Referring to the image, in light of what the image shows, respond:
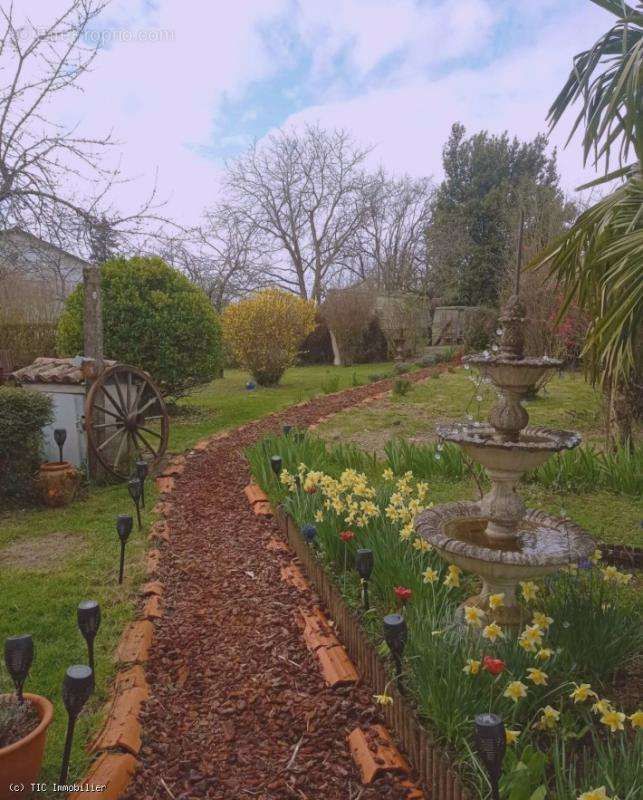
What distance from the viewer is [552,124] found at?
4.57 m

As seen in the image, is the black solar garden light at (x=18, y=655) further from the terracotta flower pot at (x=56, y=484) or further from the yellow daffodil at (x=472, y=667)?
the terracotta flower pot at (x=56, y=484)

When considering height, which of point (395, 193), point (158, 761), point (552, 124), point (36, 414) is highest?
point (395, 193)

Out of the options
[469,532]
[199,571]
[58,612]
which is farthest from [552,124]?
[58,612]

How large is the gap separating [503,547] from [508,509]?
0.65ft

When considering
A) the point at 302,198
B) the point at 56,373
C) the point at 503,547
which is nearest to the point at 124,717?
the point at 503,547

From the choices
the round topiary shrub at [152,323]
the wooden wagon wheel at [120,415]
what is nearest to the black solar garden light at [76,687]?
the wooden wagon wheel at [120,415]

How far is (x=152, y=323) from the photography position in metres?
7.83

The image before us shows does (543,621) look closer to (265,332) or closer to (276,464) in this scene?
(276,464)

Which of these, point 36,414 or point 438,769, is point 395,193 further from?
point 438,769

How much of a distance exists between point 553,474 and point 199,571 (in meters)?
3.09

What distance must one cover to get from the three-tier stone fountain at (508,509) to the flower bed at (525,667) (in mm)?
146

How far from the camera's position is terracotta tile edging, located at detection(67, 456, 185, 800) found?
1.77 metres

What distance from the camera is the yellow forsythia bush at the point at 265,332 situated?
39.9 feet

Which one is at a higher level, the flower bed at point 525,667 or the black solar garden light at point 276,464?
the black solar garden light at point 276,464
